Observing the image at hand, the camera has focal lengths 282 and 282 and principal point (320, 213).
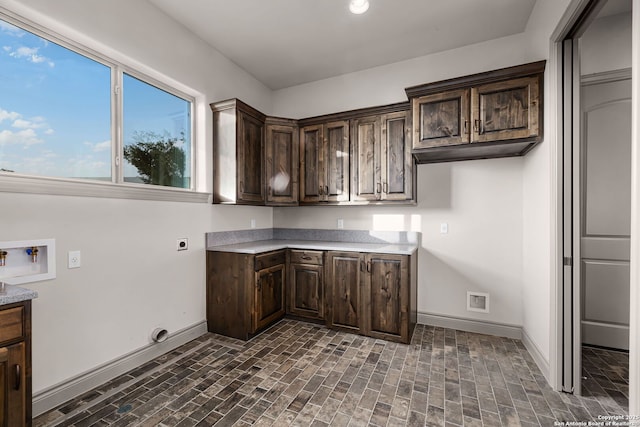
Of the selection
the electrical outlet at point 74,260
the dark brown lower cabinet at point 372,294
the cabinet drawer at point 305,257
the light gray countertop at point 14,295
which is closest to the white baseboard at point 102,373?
the electrical outlet at point 74,260

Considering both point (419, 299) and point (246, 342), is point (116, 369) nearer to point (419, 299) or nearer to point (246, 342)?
point (246, 342)

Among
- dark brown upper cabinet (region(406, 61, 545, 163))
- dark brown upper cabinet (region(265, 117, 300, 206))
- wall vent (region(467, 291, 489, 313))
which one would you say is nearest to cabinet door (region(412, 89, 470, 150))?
dark brown upper cabinet (region(406, 61, 545, 163))

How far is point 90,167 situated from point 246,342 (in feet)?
6.72

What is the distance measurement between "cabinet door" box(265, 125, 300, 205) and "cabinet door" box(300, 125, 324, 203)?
0.26 feet

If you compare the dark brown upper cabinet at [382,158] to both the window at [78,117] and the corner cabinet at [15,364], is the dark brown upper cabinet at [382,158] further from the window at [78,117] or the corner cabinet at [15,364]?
the corner cabinet at [15,364]

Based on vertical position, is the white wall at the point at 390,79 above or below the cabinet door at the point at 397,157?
above

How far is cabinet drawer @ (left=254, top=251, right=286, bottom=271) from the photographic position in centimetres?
291

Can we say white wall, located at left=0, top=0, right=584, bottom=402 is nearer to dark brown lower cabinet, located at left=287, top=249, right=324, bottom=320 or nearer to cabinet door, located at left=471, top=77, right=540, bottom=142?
cabinet door, located at left=471, top=77, right=540, bottom=142

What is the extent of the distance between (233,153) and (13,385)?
7.64ft

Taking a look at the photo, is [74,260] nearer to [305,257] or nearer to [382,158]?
[305,257]

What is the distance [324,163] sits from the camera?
11.5 ft

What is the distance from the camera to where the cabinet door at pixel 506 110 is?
7.62 feet

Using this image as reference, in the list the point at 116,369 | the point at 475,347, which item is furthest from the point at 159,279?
the point at 475,347

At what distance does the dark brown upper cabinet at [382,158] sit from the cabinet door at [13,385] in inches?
112
